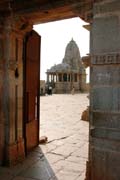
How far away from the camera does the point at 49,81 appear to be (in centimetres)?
4934

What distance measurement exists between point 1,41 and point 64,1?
175 centimetres

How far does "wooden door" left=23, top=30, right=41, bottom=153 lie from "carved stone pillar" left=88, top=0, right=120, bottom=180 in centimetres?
250

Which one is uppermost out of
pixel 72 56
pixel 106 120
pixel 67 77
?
pixel 72 56

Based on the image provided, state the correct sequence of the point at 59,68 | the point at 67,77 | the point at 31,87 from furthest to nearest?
the point at 59,68 → the point at 67,77 → the point at 31,87

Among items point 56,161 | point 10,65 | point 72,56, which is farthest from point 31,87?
point 72,56

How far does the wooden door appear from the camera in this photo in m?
6.41

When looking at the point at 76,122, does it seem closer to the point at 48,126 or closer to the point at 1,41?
the point at 48,126

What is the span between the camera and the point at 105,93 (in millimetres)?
4172

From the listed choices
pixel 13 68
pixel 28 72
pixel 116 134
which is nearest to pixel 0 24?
pixel 13 68

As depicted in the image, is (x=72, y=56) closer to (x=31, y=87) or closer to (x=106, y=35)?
(x=31, y=87)

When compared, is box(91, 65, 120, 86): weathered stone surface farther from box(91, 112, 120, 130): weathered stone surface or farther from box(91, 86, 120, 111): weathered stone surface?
box(91, 112, 120, 130): weathered stone surface

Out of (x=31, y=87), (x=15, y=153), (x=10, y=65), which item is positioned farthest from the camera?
(x=31, y=87)

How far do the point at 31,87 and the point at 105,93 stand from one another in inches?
116

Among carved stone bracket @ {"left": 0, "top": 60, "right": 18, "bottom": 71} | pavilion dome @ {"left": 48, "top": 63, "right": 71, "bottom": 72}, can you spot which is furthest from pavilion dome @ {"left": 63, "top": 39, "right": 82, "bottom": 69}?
carved stone bracket @ {"left": 0, "top": 60, "right": 18, "bottom": 71}
